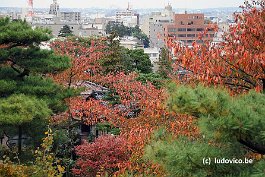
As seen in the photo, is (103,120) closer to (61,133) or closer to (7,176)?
(61,133)

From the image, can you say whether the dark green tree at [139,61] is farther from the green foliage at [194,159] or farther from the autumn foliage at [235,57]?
the green foliage at [194,159]

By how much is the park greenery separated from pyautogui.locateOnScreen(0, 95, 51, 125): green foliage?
0.02m

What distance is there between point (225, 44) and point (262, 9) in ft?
2.81

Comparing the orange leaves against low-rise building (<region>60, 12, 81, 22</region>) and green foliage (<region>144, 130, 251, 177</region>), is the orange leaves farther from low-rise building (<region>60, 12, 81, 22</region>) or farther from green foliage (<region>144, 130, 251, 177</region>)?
low-rise building (<region>60, 12, 81, 22</region>)

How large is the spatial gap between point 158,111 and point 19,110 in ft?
13.4

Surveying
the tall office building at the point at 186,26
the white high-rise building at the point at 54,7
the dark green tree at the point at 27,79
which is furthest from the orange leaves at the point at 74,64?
the white high-rise building at the point at 54,7

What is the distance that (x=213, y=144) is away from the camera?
210 inches

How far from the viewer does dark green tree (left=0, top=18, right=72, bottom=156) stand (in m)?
10.3

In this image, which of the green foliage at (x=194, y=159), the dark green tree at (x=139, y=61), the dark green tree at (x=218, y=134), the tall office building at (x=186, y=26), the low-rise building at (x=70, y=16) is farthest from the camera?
the low-rise building at (x=70, y=16)

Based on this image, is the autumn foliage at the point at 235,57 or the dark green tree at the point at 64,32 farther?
the dark green tree at the point at 64,32

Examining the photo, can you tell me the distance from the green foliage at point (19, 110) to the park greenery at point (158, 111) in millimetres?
25

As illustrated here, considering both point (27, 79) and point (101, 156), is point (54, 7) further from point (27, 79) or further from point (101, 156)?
point (101, 156)

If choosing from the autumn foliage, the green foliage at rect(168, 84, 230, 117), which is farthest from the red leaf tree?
the green foliage at rect(168, 84, 230, 117)

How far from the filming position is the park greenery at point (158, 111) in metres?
4.82
